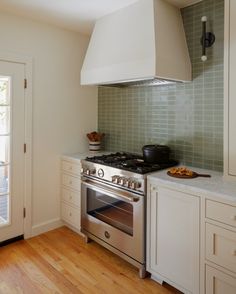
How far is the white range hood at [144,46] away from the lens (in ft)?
6.79

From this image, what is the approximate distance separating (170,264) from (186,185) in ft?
2.16

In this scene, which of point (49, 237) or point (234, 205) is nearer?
point (234, 205)

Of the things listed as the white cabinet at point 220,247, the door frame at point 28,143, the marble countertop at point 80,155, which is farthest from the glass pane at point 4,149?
the white cabinet at point 220,247

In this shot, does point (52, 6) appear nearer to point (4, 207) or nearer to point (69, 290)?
point (4, 207)

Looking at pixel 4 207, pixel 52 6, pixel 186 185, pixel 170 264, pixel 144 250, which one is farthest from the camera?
pixel 4 207

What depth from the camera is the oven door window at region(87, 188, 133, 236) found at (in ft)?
7.39

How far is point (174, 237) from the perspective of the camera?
1.90 meters

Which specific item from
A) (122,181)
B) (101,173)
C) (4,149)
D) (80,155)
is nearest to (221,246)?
(122,181)

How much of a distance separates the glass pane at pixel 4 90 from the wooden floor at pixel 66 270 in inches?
59.4

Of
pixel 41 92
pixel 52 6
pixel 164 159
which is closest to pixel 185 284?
pixel 164 159

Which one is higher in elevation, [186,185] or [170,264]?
[186,185]

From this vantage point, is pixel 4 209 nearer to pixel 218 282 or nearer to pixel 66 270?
pixel 66 270

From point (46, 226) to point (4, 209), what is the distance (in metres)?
0.55

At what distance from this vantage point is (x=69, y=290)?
1988 millimetres
